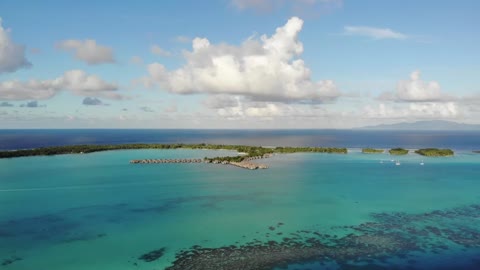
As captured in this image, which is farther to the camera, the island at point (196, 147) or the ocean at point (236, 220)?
the island at point (196, 147)

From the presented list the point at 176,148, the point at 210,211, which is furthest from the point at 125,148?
the point at 210,211

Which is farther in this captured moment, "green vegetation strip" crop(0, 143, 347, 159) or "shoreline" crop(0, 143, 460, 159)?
"shoreline" crop(0, 143, 460, 159)

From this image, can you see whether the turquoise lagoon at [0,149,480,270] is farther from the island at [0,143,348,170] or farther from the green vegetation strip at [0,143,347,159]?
the green vegetation strip at [0,143,347,159]

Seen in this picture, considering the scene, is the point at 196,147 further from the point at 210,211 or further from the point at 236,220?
the point at 236,220

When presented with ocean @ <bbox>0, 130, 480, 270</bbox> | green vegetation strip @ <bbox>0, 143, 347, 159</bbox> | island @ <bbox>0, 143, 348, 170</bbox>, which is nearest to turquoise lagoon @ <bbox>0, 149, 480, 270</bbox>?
ocean @ <bbox>0, 130, 480, 270</bbox>

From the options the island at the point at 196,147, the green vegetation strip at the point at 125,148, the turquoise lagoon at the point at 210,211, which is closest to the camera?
the turquoise lagoon at the point at 210,211

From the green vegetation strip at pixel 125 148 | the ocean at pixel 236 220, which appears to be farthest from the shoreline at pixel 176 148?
the ocean at pixel 236 220

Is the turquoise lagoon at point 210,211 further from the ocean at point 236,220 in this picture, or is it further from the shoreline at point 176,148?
the shoreline at point 176,148
